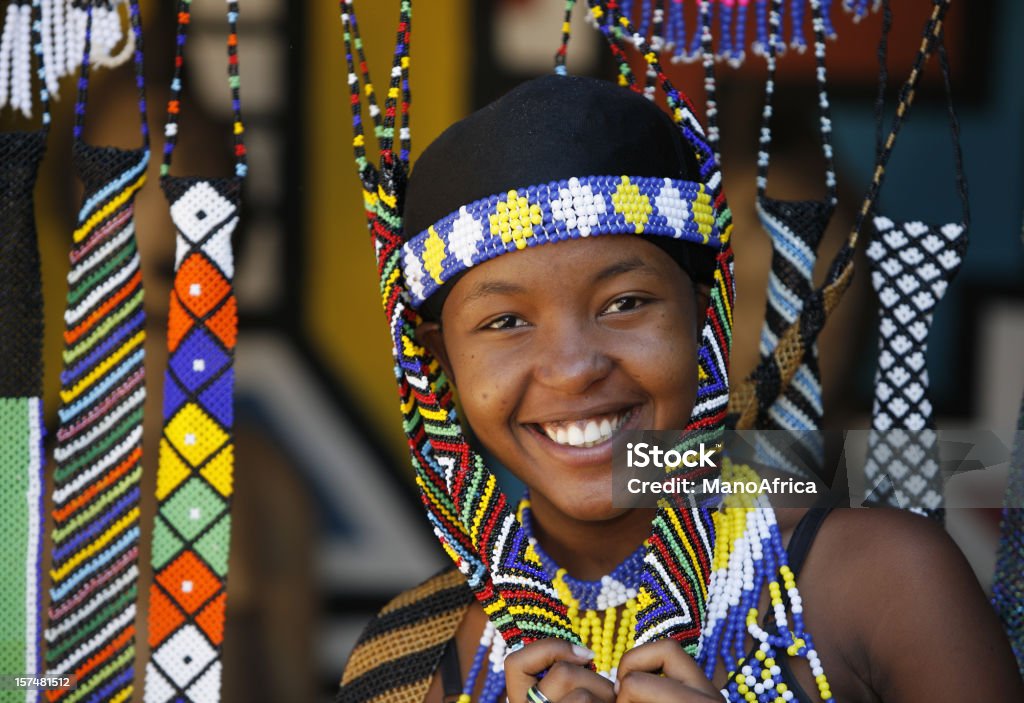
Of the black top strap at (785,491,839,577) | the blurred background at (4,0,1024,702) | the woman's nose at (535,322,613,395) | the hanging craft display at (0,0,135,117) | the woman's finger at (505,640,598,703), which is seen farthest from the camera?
the blurred background at (4,0,1024,702)

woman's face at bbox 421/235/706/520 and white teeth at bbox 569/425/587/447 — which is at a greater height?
woman's face at bbox 421/235/706/520

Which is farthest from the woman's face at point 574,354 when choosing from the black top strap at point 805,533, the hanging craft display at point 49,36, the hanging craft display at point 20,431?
the hanging craft display at point 49,36

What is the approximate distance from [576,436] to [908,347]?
2.25 ft

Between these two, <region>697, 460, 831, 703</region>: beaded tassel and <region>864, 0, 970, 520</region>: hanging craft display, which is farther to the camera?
<region>864, 0, 970, 520</region>: hanging craft display

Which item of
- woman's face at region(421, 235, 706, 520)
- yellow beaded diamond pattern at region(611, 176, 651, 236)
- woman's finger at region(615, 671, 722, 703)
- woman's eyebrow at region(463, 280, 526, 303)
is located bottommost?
woman's finger at region(615, 671, 722, 703)

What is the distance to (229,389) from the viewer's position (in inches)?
88.9

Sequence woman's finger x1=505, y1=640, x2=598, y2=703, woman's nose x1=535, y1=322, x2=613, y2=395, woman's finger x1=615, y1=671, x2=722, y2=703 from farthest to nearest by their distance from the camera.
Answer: woman's nose x1=535, y1=322, x2=613, y2=395 → woman's finger x1=505, y1=640, x2=598, y2=703 → woman's finger x1=615, y1=671, x2=722, y2=703

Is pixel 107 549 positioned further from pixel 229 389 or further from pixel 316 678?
pixel 316 678

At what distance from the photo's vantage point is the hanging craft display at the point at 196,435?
7.27 ft

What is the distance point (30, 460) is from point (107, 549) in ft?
0.69

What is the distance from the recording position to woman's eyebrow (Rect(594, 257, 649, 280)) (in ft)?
6.10

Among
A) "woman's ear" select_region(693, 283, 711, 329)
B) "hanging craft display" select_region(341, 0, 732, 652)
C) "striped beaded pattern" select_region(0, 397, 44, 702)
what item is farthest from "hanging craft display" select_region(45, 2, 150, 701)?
"woman's ear" select_region(693, 283, 711, 329)

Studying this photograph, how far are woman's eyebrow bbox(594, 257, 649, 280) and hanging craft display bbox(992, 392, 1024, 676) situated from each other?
0.80m

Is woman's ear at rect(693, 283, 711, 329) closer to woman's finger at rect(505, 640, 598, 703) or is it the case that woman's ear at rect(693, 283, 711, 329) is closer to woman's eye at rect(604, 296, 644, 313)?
woman's eye at rect(604, 296, 644, 313)
